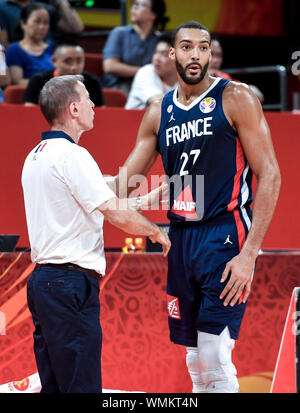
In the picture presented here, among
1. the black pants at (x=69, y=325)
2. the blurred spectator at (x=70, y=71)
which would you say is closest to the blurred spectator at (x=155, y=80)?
the blurred spectator at (x=70, y=71)

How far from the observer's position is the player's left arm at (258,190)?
3074mm

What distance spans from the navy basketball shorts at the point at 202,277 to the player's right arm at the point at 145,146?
45cm

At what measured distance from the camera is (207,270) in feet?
10.3

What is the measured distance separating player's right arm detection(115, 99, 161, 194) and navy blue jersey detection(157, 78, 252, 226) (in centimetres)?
20

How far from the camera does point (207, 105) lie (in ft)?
10.6

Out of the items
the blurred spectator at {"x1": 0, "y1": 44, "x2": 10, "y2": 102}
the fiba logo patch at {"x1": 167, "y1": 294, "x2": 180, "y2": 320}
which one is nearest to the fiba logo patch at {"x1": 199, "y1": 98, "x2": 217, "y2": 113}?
the fiba logo patch at {"x1": 167, "y1": 294, "x2": 180, "y2": 320}

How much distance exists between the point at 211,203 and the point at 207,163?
181 mm

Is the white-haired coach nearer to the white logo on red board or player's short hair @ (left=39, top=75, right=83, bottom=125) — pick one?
player's short hair @ (left=39, top=75, right=83, bottom=125)

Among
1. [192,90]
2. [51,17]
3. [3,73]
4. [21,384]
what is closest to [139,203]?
[192,90]

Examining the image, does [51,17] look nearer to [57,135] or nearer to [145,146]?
[145,146]

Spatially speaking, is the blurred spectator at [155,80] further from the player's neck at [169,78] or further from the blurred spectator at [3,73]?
the blurred spectator at [3,73]

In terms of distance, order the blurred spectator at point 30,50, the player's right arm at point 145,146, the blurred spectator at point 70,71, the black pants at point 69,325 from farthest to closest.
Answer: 1. the blurred spectator at point 30,50
2. the blurred spectator at point 70,71
3. the player's right arm at point 145,146
4. the black pants at point 69,325

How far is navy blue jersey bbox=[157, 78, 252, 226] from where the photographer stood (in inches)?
124
